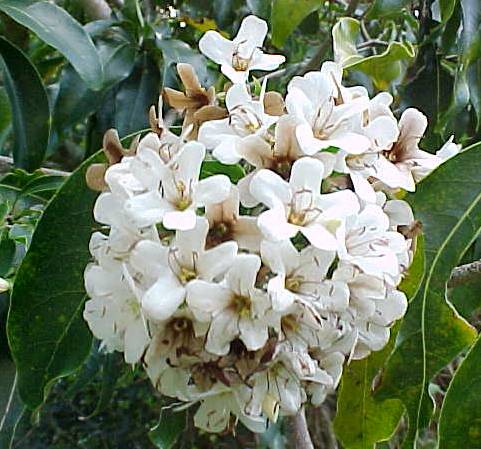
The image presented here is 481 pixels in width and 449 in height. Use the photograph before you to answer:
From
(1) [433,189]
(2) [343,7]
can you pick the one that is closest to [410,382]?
(1) [433,189]

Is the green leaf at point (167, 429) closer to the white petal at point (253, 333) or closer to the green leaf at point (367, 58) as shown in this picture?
the white petal at point (253, 333)

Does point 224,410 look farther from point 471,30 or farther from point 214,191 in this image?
point 471,30

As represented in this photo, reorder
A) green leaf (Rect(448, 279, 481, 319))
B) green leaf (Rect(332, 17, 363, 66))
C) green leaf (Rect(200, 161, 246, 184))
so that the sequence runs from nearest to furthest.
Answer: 1. green leaf (Rect(200, 161, 246, 184))
2. green leaf (Rect(332, 17, 363, 66))
3. green leaf (Rect(448, 279, 481, 319))

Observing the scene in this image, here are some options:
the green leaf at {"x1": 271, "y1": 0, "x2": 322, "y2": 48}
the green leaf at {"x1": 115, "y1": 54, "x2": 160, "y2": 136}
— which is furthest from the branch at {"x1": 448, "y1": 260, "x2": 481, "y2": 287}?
the green leaf at {"x1": 115, "y1": 54, "x2": 160, "y2": 136}

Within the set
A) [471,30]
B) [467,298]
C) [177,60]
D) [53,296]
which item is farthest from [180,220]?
[177,60]

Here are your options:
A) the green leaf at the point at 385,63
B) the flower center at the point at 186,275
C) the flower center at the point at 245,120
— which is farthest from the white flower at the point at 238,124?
the green leaf at the point at 385,63

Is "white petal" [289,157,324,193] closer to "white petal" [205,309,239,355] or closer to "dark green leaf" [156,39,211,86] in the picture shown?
"white petal" [205,309,239,355]
